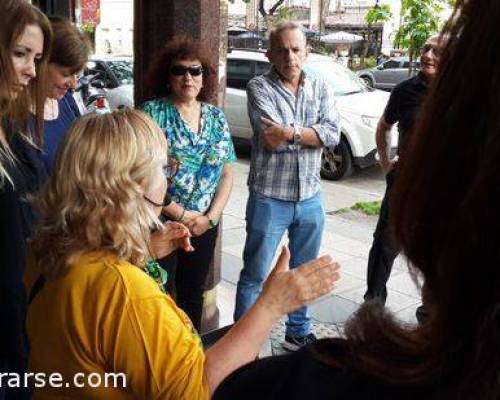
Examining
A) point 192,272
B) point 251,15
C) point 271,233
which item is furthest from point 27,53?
point 251,15

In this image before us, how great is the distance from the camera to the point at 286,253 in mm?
1941

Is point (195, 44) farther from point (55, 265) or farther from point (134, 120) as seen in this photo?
point (55, 265)

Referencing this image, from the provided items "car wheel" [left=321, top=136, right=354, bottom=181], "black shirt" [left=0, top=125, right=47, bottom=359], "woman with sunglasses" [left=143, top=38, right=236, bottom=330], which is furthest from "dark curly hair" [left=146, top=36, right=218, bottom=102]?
"car wheel" [left=321, top=136, right=354, bottom=181]

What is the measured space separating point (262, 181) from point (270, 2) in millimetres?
37814

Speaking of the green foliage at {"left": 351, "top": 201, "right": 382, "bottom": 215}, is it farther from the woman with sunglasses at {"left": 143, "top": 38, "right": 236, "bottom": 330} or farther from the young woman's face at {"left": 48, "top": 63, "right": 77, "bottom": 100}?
the young woman's face at {"left": 48, "top": 63, "right": 77, "bottom": 100}

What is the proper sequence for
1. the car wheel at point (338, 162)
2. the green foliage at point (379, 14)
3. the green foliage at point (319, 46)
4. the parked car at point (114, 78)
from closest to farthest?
the green foliage at point (379, 14) < the car wheel at point (338, 162) < the parked car at point (114, 78) < the green foliage at point (319, 46)

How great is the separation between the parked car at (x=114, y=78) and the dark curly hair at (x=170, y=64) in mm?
9393

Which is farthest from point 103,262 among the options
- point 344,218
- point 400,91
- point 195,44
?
point 344,218

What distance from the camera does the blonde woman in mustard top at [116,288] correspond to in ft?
4.88

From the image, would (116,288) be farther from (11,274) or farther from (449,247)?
(449,247)

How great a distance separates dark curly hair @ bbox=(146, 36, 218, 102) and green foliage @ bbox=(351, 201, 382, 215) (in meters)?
4.65

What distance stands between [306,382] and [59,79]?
8.83 feet

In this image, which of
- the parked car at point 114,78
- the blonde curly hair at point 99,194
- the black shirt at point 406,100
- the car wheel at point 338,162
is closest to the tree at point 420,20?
the car wheel at point 338,162

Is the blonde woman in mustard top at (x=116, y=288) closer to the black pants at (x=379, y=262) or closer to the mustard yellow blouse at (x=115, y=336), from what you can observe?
the mustard yellow blouse at (x=115, y=336)
